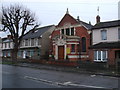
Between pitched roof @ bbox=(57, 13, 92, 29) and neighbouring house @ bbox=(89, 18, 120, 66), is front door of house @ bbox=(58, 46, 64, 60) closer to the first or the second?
pitched roof @ bbox=(57, 13, 92, 29)

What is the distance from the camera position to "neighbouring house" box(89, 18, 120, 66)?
2511cm

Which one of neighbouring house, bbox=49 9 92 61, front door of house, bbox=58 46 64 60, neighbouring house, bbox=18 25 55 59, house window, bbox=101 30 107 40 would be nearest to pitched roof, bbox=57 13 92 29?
neighbouring house, bbox=49 9 92 61

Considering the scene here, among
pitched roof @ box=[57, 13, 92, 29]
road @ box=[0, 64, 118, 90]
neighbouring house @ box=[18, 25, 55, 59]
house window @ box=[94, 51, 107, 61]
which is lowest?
road @ box=[0, 64, 118, 90]

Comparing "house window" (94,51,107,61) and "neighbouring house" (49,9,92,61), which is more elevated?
"neighbouring house" (49,9,92,61)

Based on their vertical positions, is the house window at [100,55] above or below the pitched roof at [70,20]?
below

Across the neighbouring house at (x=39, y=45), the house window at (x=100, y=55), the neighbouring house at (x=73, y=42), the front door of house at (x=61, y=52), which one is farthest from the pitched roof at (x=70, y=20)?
the house window at (x=100, y=55)

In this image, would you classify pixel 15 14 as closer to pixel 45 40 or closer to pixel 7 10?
pixel 7 10

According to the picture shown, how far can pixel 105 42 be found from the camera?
27859mm

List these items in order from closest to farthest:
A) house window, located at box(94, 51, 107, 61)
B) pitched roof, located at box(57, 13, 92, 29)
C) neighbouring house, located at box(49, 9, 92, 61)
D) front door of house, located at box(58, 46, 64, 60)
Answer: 1. house window, located at box(94, 51, 107, 61)
2. neighbouring house, located at box(49, 9, 92, 61)
3. front door of house, located at box(58, 46, 64, 60)
4. pitched roof, located at box(57, 13, 92, 29)

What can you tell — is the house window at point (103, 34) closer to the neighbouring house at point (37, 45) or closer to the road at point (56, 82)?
the road at point (56, 82)

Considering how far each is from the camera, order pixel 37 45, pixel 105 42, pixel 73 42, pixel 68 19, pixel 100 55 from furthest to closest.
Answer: pixel 37 45
pixel 68 19
pixel 73 42
pixel 105 42
pixel 100 55

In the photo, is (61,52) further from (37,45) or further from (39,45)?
(37,45)

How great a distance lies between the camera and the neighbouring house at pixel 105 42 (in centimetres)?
2511

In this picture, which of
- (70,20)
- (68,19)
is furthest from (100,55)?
(68,19)
